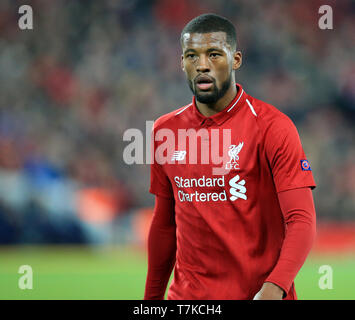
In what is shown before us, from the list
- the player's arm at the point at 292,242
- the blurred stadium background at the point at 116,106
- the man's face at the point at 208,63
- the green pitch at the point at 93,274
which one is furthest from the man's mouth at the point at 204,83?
the blurred stadium background at the point at 116,106

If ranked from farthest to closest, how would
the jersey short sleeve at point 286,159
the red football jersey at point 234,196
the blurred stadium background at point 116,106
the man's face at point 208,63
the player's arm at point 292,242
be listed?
the blurred stadium background at point 116,106
the man's face at point 208,63
the red football jersey at point 234,196
the jersey short sleeve at point 286,159
the player's arm at point 292,242

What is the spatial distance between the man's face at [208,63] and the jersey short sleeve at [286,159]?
0.34 m

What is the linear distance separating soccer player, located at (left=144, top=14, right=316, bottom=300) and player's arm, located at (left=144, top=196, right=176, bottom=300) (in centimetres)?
13

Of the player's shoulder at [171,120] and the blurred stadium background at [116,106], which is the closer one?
the player's shoulder at [171,120]

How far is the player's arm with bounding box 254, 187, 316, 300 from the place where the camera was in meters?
2.25

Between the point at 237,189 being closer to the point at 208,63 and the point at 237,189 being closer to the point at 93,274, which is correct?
the point at 208,63

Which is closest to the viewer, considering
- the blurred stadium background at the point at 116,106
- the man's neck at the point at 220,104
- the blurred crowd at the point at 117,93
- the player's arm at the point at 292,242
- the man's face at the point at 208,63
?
the player's arm at the point at 292,242

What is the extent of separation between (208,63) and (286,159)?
56 centimetres

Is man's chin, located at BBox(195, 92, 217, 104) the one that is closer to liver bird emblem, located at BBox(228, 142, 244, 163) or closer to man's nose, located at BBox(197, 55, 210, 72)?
man's nose, located at BBox(197, 55, 210, 72)

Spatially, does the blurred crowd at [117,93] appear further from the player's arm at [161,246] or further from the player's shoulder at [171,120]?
the player's shoulder at [171,120]

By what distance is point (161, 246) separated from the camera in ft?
9.68

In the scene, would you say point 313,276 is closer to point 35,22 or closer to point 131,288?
point 131,288

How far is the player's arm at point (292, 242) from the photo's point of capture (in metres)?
2.25

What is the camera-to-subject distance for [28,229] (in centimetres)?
841
